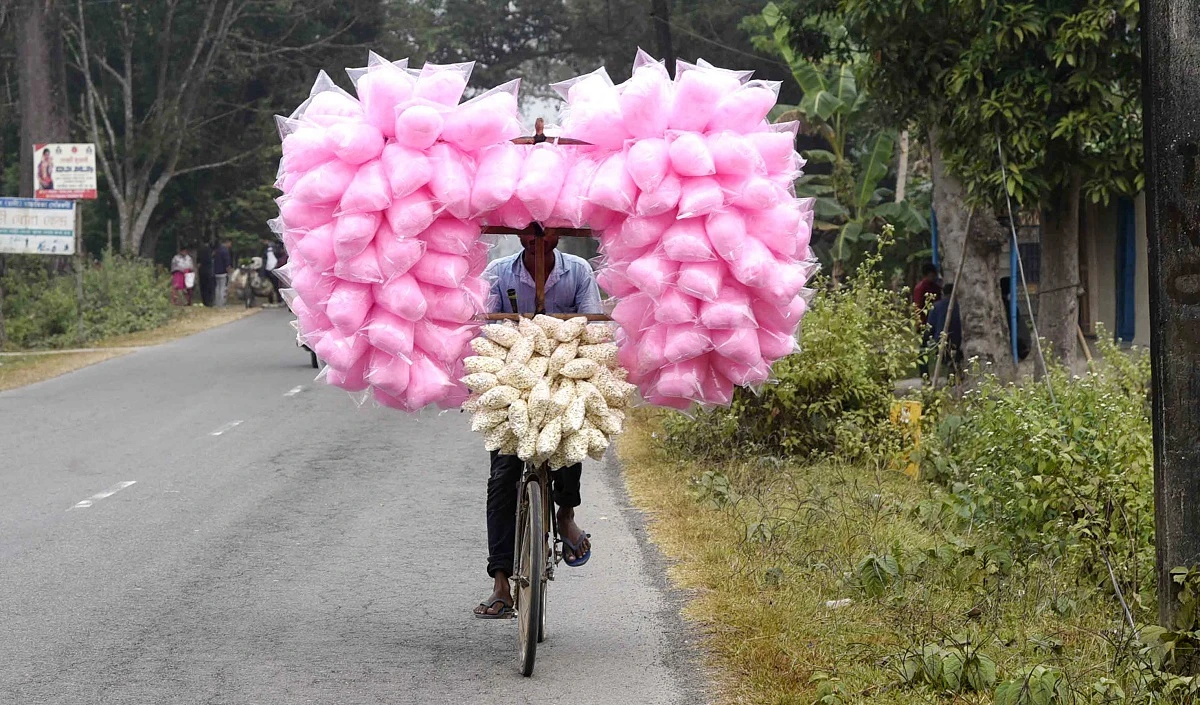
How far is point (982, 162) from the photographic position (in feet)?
46.3

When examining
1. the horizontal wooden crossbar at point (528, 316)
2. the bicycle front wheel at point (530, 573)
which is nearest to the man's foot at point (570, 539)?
the bicycle front wheel at point (530, 573)

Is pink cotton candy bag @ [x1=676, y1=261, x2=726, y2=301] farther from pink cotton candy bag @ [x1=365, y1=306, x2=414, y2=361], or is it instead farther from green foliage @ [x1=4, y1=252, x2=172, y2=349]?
green foliage @ [x1=4, y1=252, x2=172, y2=349]

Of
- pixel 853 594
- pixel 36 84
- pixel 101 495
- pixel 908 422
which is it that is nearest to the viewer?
pixel 853 594

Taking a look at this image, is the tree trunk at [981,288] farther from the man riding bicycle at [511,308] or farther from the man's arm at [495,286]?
the man's arm at [495,286]

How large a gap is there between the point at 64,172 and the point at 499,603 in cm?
2123

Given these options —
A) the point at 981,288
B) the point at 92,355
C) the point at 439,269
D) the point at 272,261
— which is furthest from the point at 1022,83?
the point at 272,261

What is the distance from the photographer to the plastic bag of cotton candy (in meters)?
5.76

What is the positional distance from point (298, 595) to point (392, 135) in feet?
9.48

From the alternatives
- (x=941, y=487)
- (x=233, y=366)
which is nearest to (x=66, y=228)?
(x=233, y=366)

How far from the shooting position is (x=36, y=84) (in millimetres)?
31641

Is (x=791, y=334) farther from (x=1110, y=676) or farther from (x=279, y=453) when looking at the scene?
(x=279, y=453)

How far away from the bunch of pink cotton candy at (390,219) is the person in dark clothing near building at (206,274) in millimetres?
36518

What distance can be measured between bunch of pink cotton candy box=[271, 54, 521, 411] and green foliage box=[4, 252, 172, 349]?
23.9m

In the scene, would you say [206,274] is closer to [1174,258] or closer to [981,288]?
[981,288]
